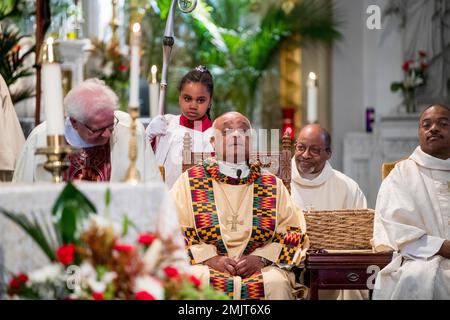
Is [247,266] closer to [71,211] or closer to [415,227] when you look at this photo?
[415,227]

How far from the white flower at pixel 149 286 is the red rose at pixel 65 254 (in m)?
0.24

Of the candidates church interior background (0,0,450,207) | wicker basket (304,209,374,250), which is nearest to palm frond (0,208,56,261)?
wicker basket (304,209,374,250)

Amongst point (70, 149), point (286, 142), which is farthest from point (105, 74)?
point (70, 149)

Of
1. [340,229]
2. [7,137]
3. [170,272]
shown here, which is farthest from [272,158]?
[170,272]

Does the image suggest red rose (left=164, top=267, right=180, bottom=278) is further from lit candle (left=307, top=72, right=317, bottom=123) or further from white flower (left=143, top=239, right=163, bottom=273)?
lit candle (left=307, top=72, right=317, bottom=123)

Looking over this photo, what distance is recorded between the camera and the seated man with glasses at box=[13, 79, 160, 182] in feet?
15.6

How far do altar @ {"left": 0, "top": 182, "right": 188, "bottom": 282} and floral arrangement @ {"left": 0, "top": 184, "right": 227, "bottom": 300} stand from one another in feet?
0.16

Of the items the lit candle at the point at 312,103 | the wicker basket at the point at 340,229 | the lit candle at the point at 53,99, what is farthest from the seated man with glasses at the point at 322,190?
the lit candle at the point at 53,99

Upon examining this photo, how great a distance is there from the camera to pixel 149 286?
3.17m

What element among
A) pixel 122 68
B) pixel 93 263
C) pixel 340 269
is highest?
pixel 122 68

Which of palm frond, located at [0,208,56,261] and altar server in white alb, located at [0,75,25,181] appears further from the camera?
altar server in white alb, located at [0,75,25,181]

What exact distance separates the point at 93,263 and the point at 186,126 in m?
3.02

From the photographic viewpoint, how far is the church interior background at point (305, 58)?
10914mm

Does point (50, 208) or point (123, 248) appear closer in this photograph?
point (123, 248)
